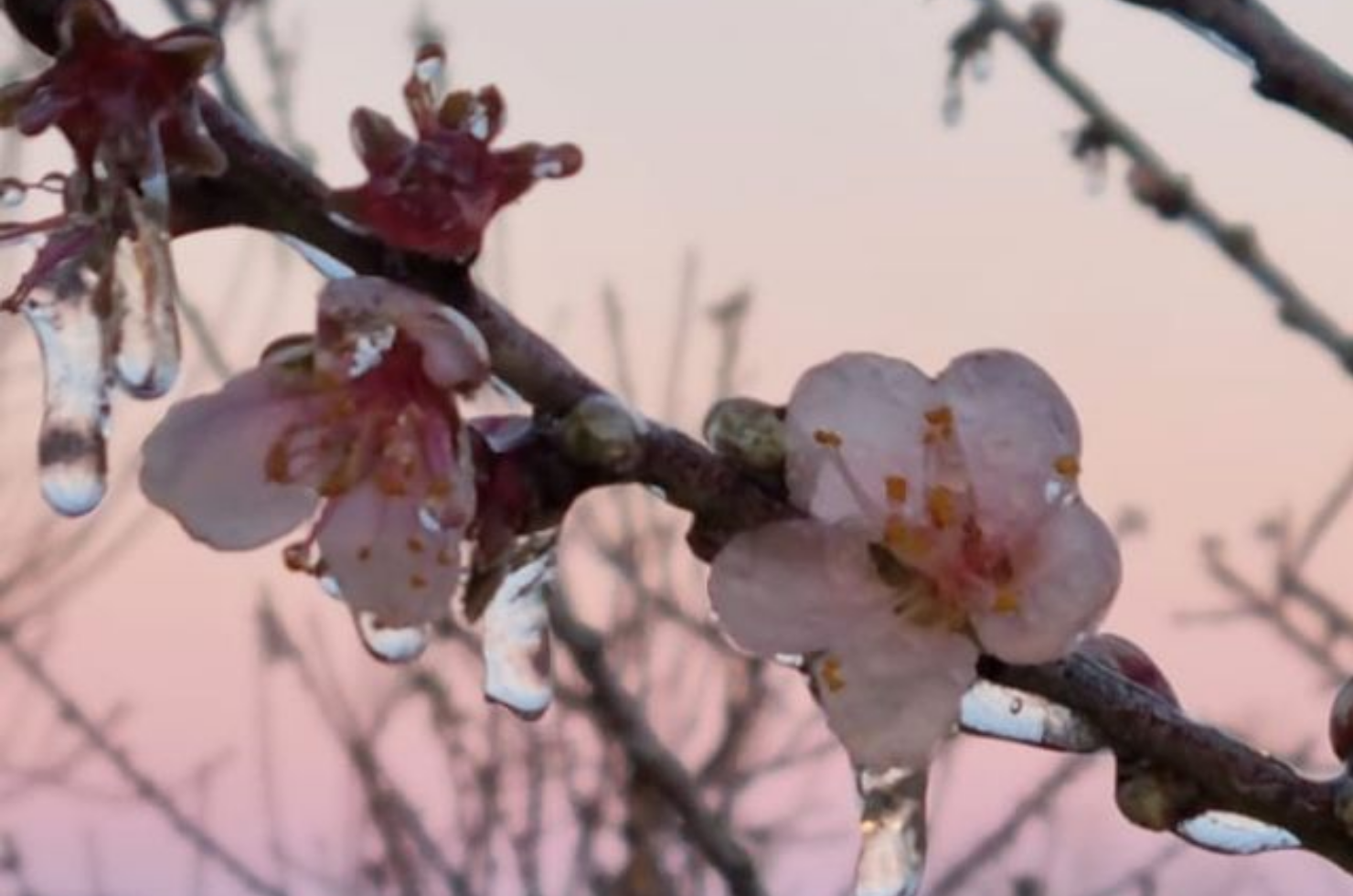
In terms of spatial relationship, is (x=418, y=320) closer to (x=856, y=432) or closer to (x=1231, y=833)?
(x=856, y=432)

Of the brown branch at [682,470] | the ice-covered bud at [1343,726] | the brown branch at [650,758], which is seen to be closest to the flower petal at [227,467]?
the brown branch at [682,470]

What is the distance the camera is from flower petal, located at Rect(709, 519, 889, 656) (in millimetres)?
618

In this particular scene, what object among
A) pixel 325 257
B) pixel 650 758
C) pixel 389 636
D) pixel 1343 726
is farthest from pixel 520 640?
pixel 650 758

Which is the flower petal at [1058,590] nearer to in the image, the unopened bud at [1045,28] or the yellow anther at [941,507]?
the yellow anther at [941,507]

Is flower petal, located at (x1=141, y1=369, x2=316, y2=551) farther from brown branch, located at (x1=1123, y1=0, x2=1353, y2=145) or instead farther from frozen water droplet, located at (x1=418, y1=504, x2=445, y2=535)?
brown branch, located at (x1=1123, y1=0, x2=1353, y2=145)

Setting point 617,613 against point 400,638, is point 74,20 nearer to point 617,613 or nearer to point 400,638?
point 400,638

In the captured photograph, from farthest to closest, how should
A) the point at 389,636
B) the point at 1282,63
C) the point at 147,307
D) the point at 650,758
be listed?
1. the point at 650,758
2. the point at 1282,63
3. the point at 389,636
4. the point at 147,307

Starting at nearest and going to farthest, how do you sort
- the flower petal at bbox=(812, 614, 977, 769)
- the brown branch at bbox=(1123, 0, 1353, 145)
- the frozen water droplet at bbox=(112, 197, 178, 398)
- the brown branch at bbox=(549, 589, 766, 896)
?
the frozen water droplet at bbox=(112, 197, 178, 398) → the flower petal at bbox=(812, 614, 977, 769) → the brown branch at bbox=(1123, 0, 1353, 145) → the brown branch at bbox=(549, 589, 766, 896)

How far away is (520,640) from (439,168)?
158 mm

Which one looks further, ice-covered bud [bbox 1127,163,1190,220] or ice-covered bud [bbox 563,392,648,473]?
ice-covered bud [bbox 1127,163,1190,220]

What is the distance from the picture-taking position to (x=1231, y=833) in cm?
66

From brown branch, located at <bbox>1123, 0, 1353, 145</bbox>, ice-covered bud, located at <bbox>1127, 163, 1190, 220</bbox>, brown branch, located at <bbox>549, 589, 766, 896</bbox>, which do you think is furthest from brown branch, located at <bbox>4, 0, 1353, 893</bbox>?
ice-covered bud, located at <bbox>1127, 163, 1190, 220</bbox>

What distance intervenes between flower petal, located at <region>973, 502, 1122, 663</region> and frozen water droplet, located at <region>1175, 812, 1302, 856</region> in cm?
7

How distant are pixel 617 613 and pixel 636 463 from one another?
260 centimetres
